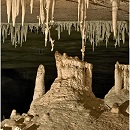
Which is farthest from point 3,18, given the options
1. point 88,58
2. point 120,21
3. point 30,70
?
point 30,70

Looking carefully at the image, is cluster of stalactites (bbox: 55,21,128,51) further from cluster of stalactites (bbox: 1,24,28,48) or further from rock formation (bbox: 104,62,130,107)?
rock formation (bbox: 104,62,130,107)

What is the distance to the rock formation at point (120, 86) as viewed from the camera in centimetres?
547

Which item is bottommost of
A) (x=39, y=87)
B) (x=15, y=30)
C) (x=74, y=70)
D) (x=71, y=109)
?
(x=71, y=109)

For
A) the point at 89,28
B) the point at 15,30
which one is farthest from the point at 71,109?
the point at 15,30

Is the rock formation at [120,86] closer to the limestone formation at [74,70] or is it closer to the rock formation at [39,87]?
the limestone formation at [74,70]

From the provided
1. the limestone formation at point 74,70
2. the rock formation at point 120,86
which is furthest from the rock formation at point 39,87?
the rock formation at point 120,86

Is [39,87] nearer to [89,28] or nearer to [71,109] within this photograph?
[71,109]

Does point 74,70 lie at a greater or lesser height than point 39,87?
greater

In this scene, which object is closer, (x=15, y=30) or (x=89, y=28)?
(x=89, y=28)

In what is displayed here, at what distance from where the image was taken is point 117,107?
4926mm

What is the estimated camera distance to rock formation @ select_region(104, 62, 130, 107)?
5470 millimetres

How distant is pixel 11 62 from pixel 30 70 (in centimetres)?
107

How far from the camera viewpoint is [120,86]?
5582 mm

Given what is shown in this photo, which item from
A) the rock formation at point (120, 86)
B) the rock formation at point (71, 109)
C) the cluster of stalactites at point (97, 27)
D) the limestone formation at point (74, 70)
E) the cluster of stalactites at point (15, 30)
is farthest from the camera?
the cluster of stalactites at point (15, 30)
